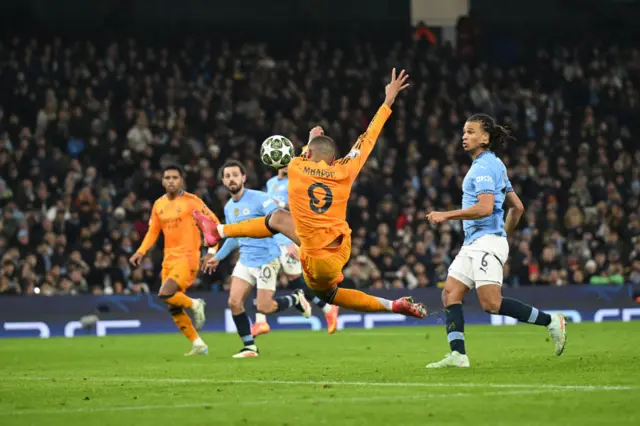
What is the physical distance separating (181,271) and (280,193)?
2812 millimetres

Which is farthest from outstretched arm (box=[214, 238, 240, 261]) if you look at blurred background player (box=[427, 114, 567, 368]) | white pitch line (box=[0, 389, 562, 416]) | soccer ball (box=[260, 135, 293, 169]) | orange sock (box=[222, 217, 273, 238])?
white pitch line (box=[0, 389, 562, 416])

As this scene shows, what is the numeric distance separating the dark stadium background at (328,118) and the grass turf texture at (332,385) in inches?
309

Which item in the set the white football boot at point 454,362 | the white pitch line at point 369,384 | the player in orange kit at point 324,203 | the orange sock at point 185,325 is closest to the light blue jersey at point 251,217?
the orange sock at point 185,325

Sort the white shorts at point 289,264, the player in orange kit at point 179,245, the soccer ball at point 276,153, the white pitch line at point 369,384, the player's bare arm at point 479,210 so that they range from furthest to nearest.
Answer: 1. the white shorts at point 289,264
2. the player in orange kit at point 179,245
3. the soccer ball at point 276,153
4. the player's bare arm at point 479,210
5. the white pitch line at point 369,384

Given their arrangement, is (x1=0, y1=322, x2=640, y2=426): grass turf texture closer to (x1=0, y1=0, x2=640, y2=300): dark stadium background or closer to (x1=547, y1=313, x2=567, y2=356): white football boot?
(x1=547, y1=313, x2=567, y2=356): white football boot

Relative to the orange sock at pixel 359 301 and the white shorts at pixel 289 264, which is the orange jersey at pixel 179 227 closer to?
the white shorts at pixel 289 264

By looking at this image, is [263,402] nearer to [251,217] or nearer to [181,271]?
[251,217]

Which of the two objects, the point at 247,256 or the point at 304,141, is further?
the point at 304,141

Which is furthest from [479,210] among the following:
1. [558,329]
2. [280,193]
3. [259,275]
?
[280,193]

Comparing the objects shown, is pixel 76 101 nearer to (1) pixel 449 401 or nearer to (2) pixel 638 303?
(2) pixel 638 303

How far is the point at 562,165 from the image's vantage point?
29469 mm

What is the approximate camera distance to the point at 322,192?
36.6 feet

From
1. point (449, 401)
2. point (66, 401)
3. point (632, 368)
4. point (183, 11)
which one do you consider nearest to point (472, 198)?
point (632, 368)

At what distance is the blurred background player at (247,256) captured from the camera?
15156mm
